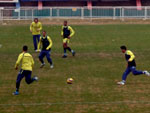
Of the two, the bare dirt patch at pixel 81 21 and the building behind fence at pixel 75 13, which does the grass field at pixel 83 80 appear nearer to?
the bare dirt patch at pixel 81 21

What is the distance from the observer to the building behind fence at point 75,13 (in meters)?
46.8

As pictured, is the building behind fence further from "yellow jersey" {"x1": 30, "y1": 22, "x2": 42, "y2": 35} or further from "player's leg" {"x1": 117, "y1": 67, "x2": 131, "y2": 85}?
"player's leg" {"x1": 117, "y1": 67, "x2": 131, "y2": 85}

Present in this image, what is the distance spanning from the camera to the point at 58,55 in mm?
27859

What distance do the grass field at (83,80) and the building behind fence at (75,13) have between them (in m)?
11.0

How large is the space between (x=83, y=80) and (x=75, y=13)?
87.9 ft

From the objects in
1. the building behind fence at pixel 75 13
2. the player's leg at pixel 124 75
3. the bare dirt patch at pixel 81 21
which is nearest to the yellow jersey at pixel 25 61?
the player's leg at pixel 124 75

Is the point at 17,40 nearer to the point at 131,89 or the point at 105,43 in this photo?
the point at 105,43

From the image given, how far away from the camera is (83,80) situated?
21.1 m

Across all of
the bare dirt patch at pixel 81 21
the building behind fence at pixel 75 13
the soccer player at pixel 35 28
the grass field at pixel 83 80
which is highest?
the building behind fence at pixel 75 13

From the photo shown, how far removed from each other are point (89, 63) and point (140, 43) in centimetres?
814

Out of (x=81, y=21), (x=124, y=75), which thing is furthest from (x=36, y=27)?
(x=81, y=21)

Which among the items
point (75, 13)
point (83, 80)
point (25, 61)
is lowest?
point (83, 80)

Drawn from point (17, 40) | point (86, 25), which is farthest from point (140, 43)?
point (86, 25)

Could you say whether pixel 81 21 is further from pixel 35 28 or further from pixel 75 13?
pixel 35 28
